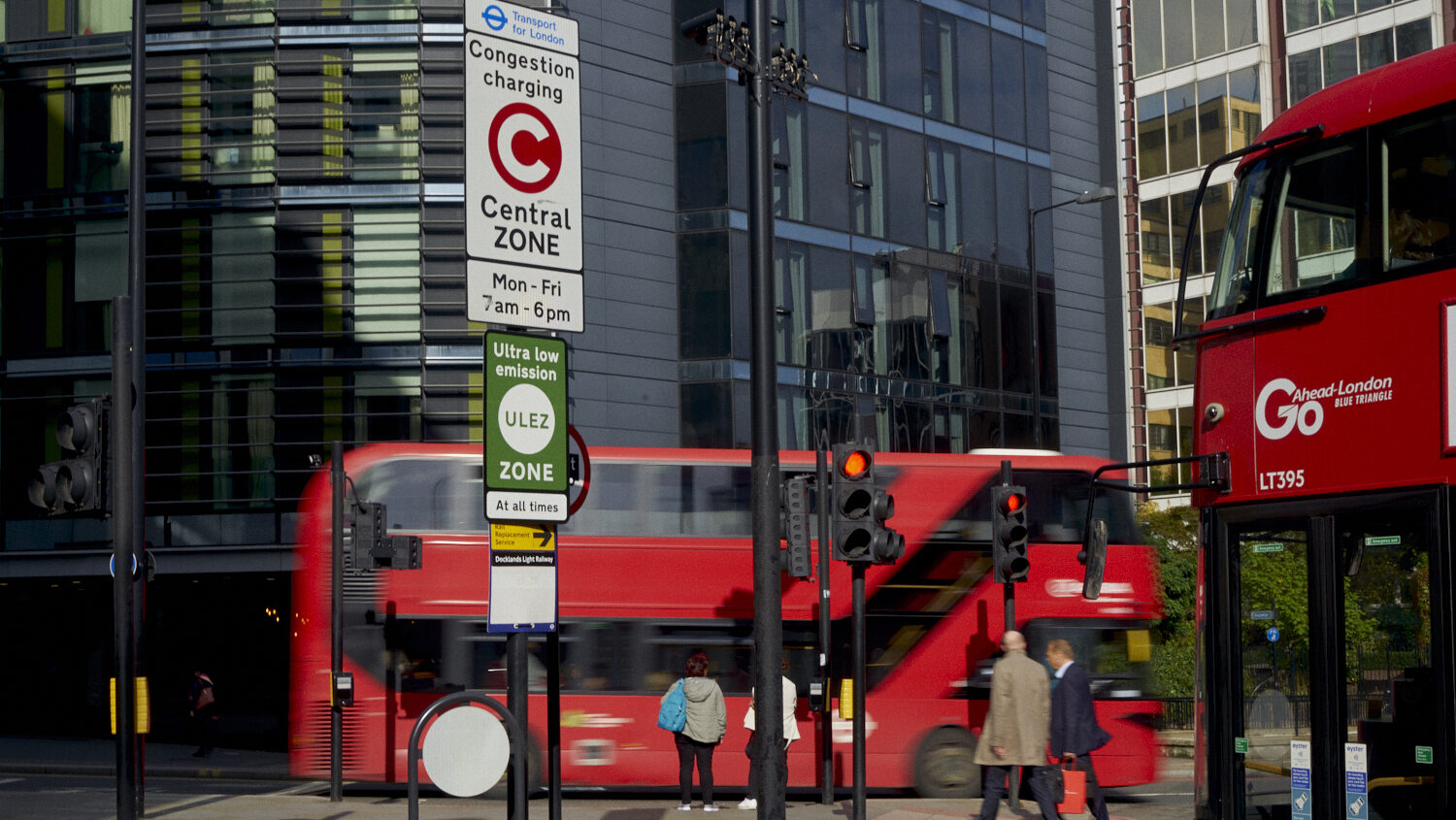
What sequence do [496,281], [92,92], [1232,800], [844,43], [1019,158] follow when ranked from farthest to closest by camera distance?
[1019,158], [844,43], [92,92], [1232,800], [496,281]

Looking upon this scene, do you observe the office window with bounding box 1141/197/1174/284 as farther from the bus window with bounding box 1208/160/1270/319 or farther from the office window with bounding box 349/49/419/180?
the bus window with bounding box 1208/160/1270/319

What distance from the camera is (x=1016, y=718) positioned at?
12352 millimetres

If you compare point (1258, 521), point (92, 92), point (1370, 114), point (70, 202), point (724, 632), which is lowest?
point (724, 632)

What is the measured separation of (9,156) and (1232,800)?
92.5 ft

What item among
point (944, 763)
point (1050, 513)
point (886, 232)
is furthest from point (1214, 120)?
point (944, 763)

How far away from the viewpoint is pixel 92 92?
29.3m

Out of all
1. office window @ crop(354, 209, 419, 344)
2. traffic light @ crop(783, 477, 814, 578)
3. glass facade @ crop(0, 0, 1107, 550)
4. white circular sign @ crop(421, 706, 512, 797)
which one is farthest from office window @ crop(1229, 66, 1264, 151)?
white circular sign @ crop(421, 706, 512, 797)

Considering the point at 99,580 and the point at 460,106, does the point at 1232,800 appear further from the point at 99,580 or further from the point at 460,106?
the point at 99,580

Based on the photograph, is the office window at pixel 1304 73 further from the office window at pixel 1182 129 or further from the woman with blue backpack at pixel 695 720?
the woman with blue backpack at pixel 695 720

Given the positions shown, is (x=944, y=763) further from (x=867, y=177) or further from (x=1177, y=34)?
(x=1177, y=34)

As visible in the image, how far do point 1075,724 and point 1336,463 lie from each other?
20.1ft

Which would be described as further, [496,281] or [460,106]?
[460,106]

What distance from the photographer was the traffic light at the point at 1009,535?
1552cm

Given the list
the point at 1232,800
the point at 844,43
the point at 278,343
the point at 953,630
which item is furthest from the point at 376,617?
the point at 844,43
